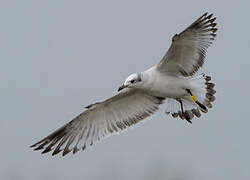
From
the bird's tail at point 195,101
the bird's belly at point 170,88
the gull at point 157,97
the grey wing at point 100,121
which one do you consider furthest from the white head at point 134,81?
the bird's tail at point 195,101

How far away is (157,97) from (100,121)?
0.90m

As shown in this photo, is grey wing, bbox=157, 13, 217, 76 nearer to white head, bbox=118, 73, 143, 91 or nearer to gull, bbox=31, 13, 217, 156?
gull, bbox=31, 13, 217, 156

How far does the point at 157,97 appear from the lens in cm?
846

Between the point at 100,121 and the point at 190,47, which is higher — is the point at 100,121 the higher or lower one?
the lower one

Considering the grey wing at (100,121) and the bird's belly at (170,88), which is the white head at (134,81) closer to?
the bird's belly at (170,88)

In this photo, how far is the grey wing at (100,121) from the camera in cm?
824

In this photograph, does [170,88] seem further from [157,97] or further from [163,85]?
[157,97]

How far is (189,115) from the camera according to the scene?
28.0ft

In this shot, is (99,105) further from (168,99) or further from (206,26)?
(206,26)

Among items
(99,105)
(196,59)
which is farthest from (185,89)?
(99,105)

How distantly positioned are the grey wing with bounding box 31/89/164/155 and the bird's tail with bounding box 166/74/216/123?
249 millimetres

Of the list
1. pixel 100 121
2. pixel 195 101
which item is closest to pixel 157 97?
pixel 195 101

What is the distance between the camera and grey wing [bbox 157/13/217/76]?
759 cm

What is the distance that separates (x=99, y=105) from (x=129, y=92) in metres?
0.46
